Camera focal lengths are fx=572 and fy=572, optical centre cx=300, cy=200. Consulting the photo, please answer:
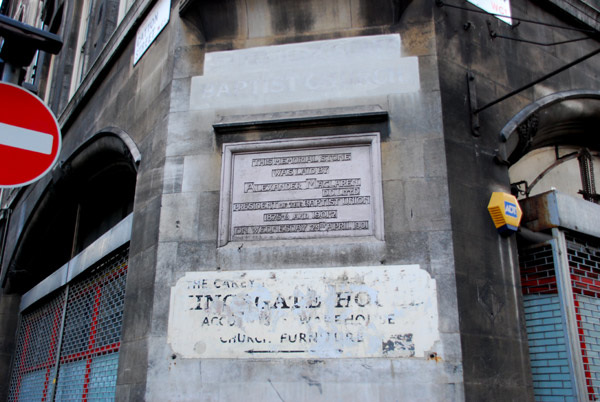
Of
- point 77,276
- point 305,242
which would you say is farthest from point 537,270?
point 77,276

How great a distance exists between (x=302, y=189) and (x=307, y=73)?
1.64m

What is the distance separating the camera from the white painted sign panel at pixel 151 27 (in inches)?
345

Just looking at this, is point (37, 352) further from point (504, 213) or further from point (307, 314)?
point (504, 213)

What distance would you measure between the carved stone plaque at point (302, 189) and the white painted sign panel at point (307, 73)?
68cm

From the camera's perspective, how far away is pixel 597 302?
300 inches

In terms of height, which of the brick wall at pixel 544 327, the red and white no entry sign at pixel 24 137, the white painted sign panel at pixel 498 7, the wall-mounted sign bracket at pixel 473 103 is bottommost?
the brick wall at pixel 544 327

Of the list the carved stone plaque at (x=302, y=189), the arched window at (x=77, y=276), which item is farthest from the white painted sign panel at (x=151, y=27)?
the carved stone plaque at (x=302, y=189)

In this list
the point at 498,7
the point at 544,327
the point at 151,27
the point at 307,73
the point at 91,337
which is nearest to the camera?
the point at 544,327

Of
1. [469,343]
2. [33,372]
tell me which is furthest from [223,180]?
[33,372]

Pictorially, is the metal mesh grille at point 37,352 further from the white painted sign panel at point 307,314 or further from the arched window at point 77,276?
the white painted sign panel at point 307,314

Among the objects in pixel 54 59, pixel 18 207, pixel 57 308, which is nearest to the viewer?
pixel 57 308

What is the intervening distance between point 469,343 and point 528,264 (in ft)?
6.64

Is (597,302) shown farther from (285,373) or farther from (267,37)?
(267,37)

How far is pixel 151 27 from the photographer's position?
917 centimetres
